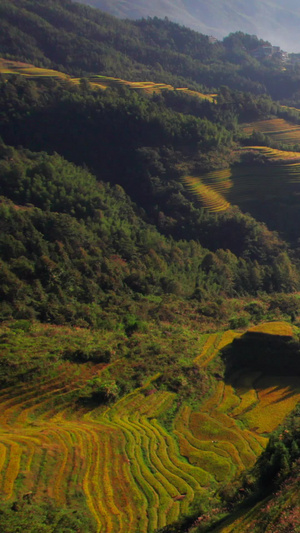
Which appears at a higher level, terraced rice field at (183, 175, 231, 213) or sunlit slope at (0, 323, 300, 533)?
terraced rice field at (183, 175, 231, 213)

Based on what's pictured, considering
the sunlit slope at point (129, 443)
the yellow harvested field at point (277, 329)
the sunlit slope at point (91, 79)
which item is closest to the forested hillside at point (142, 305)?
the sunlit slope at point (129, 443)

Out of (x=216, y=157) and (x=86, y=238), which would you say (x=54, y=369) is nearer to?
(x=86, y=238)

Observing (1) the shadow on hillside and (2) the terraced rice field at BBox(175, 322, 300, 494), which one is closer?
(2) the terraced rice field at BBox(175, 322, 300, 494)

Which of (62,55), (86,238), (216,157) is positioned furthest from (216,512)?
(62,55)

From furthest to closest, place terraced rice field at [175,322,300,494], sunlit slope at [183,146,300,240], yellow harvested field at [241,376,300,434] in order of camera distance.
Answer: sunlit slope at [183,146,300,240] → yellow harvested field at [241,376,300,434] → terraced rice field at [175,322,300,494]

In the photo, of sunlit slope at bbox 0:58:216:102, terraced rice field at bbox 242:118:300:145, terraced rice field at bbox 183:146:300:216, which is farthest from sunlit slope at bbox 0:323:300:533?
sunlit slope at bbox 0:58:216:102

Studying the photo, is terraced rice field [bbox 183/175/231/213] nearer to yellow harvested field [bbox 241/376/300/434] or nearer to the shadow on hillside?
the shadow on hillside
